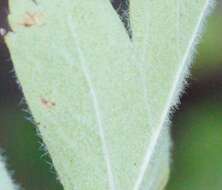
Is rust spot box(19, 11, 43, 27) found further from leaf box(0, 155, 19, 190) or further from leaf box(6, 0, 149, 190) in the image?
leaf box(0, 155, 19, 190)

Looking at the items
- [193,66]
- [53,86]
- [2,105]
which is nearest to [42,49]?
[53,86]

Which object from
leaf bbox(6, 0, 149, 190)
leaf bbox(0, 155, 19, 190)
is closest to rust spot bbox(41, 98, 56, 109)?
leaf bbox(6, 0, 149, 190)

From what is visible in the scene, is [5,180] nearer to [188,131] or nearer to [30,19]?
[30,19]

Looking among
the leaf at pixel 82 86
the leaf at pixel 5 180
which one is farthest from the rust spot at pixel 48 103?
the leaf at pixel 5 180

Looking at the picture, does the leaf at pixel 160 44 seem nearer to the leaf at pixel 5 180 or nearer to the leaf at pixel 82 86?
the leaf at pixel 82 86


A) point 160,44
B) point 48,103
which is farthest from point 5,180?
point 160,44

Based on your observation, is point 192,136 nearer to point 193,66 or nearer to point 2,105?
point 193,66
